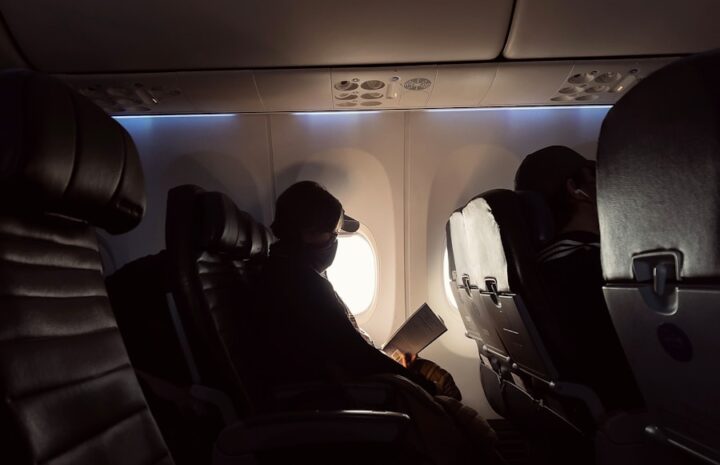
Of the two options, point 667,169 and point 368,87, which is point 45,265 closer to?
point 667,169

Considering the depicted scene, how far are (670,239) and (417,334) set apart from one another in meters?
1.94

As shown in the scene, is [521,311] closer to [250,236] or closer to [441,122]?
[250,236]

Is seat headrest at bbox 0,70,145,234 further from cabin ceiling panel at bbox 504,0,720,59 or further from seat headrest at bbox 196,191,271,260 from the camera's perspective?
cabin ceiling panel at bbox 504,0,720,59

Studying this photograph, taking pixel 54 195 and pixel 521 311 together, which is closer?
pixel 54 195

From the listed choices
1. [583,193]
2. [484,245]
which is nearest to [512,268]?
[484,245]

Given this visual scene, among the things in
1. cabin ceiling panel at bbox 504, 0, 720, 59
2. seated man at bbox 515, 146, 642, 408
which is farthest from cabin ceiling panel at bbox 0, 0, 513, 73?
seated man at bbox 515, 146, 642, 408

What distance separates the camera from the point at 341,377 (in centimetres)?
205

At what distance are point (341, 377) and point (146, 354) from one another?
0.80m

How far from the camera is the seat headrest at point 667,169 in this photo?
0.82 m

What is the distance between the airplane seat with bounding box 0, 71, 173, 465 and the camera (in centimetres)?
78

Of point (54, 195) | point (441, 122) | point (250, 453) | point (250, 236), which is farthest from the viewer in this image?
point (441, 122)

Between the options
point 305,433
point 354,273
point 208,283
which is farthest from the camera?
point 354,273

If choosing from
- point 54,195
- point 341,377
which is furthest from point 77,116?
point 341,377

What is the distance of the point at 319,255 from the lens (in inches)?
95.0
